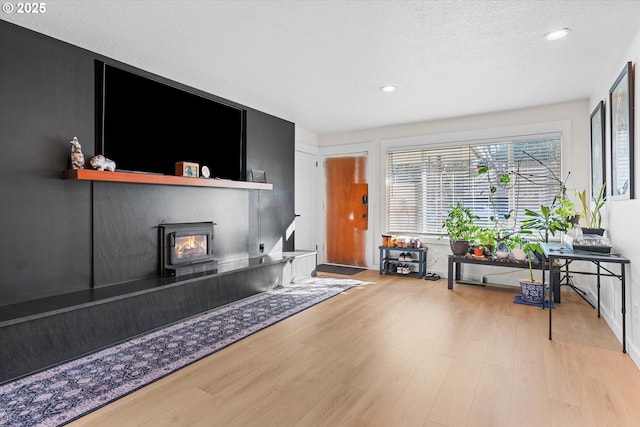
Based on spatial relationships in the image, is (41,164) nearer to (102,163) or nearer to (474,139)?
(102,163)

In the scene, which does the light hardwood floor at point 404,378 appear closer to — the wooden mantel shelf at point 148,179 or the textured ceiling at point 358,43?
the wooden mantel shelf at point 148,179

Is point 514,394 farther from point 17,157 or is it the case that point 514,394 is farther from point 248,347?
point 17,157

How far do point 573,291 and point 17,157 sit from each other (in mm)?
A: 5651

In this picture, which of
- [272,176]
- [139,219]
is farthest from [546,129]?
[139,219]

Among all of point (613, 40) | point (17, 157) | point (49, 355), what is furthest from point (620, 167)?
point (17, 157)

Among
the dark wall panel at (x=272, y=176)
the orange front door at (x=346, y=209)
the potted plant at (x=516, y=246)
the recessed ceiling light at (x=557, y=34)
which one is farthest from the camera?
the orange front door at (x=346, y=209)

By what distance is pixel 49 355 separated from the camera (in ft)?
7.39

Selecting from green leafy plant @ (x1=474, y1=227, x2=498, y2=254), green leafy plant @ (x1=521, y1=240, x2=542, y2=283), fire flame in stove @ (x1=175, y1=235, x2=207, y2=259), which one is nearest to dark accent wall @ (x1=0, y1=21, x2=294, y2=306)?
fire flame in stove @ (x1=175, y1=235, x2=207, y2=259)

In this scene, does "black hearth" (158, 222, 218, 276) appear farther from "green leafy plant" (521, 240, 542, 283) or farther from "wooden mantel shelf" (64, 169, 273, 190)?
"green leafy plant" (521, 240, 542, 283)

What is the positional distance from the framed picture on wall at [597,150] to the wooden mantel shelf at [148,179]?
3.68 meters

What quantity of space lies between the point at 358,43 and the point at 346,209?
11.6 ft

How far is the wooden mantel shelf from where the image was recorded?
105 inches

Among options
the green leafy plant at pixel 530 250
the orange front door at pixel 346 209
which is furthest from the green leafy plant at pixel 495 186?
the orange front door at pixel 346 209

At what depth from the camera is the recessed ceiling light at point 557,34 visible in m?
2.54
